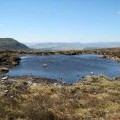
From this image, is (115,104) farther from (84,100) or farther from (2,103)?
(2,103)

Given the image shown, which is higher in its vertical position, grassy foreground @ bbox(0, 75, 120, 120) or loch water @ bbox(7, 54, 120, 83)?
grassy foreground @ bbox(0, 75, 120, 120)

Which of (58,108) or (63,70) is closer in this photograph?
(58,108)

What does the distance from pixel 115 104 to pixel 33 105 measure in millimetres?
6046

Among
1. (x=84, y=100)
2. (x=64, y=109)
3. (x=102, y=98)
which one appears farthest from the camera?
(x=102, y=98)

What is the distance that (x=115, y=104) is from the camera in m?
21.0

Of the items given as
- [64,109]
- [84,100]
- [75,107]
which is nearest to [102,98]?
[84,100]

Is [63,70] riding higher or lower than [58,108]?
lower

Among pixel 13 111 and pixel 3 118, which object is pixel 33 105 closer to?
pixel 13 111

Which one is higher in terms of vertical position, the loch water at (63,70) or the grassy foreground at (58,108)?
the grassy foreground at (58,108)

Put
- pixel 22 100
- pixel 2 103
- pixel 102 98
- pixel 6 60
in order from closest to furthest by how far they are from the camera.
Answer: pixel 2 103 < pixel 22 100 < pixel 102 98 < pixel 6 60

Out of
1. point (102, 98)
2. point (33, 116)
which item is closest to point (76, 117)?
point (33, 116)

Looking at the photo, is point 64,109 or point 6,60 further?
point 6,60

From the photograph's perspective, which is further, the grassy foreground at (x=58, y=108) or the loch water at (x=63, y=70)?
the loch water at (x=63, y=70)

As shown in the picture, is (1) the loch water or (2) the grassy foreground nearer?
(2) the grassy foreground
